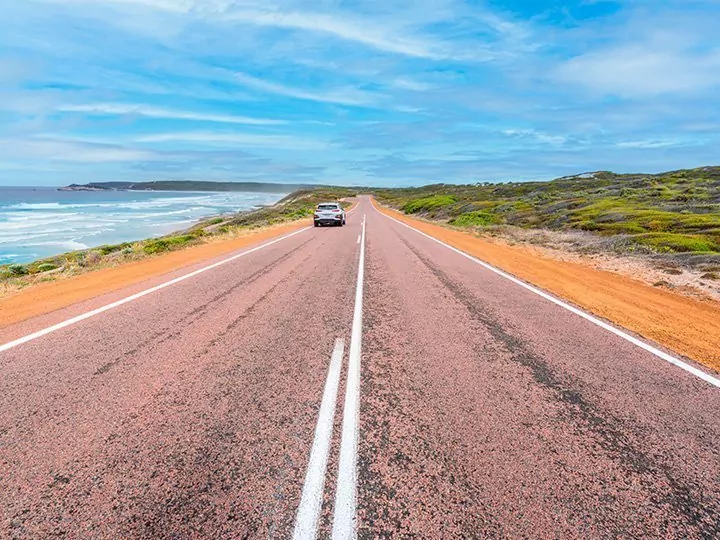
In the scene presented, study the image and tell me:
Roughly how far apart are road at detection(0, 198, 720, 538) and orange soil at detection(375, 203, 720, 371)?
2.85 feet

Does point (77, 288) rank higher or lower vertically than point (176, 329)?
lower

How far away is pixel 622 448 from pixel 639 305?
225 inches

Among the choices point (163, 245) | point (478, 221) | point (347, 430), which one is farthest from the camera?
point (478, 221)

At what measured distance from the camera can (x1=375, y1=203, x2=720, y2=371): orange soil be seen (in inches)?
223

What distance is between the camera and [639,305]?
766 centimetres

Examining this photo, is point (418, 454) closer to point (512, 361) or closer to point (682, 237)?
point (512, 361)

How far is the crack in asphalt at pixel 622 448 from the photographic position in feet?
8.09

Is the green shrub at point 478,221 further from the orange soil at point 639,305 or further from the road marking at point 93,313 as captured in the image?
the road marking at point 93,313

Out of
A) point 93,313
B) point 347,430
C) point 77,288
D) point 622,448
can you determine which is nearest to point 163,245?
point 77,288

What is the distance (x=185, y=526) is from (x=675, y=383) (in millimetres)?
4831

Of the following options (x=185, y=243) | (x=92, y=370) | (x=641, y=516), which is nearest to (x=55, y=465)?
(x=92, y=370)

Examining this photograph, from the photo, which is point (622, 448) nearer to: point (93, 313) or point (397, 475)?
point (397, 475)

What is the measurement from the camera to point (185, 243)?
61.2 ft

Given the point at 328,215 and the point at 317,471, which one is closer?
the point at 317,471
